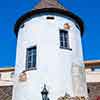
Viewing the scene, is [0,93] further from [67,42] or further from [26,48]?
[67,42]

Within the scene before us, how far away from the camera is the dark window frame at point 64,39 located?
763 inches

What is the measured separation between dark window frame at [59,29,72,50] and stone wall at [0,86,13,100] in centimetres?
617

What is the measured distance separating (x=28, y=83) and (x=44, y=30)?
419cm

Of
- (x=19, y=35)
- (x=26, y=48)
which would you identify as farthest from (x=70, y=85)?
(x=19, y=35)

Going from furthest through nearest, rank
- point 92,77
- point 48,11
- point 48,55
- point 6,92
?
point 6,92 → point 92,77 → point 48,11 → point 48,55

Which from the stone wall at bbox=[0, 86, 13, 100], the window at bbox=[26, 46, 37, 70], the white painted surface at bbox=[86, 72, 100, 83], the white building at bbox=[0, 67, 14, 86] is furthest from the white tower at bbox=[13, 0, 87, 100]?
the white building at bbox=[0, 67, 14, 86]

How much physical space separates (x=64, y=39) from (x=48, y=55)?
200 centimetres

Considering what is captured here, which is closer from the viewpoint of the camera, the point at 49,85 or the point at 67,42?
the point at 49,85

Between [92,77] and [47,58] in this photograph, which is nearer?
[47,58]

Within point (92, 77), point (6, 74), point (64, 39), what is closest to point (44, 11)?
point (64, 39)

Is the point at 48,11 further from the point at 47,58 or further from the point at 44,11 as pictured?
the point at 47,58

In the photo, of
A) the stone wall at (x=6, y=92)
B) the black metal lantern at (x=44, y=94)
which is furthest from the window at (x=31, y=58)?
the stone wall at (x=6, y=92)

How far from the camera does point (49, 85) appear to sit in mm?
17469

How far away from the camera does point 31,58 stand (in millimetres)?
19125
